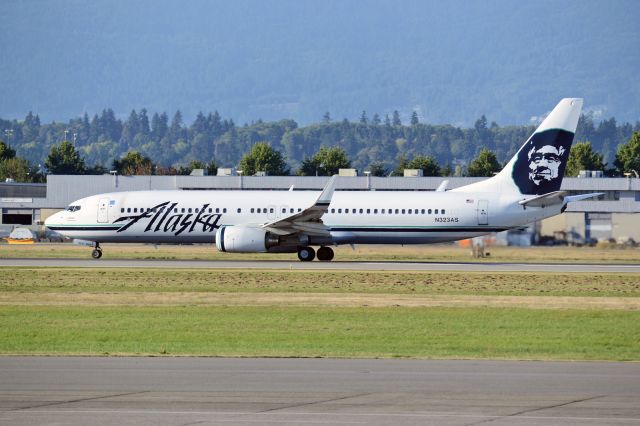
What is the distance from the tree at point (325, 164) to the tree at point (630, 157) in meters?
41.4

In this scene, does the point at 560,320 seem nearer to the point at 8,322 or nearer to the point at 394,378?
the point at 394,378

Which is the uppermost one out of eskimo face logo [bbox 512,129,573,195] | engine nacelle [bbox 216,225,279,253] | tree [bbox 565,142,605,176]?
tree [bbox 565,142,605,176]

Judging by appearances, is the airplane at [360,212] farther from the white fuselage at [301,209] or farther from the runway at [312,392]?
the runway at [312,392]

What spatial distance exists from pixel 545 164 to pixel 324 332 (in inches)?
1279

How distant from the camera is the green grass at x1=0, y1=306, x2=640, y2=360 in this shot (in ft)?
80.6

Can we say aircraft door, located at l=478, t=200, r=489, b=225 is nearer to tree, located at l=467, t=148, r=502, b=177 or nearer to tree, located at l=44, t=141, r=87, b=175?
tree, located at l=467, t=148, r=502, b=177

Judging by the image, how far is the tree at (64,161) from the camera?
175625mm

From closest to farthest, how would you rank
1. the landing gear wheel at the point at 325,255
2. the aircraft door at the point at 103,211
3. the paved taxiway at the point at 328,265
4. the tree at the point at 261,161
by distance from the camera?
1. the paved taxiway at the point at 328,265
2. the landing gear wheel at the point at 325,255
3. the aircraft door at the point at 103,211
4. the tree at the point at 261,161

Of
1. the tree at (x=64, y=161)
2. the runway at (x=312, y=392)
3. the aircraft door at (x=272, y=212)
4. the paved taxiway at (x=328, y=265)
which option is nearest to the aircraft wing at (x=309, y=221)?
the paved taxiway at (x=328, y=265)

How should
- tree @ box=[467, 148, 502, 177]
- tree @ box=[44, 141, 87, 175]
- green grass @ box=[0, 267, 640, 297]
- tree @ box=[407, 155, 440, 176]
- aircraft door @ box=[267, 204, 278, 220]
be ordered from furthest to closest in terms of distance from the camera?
tree @ box=[44, 141, 87, 175], tree @ box=[467, 148, 502, 177], tree @ box=[407, 155, 440, 176], aircraft door @ box=[267, 204, 278, 220], green grass @ box=[0, 267, 640, 297]

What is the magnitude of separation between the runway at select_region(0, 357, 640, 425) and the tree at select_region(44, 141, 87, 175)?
15620cm

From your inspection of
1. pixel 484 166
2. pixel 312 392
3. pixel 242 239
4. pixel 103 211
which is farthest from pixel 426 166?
pixel 312 392

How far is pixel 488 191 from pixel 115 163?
366 ft

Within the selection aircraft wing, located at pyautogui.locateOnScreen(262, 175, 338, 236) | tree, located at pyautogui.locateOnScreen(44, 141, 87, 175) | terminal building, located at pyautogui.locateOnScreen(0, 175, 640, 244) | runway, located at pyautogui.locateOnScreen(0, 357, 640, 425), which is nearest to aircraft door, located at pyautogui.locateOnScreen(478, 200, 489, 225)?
aircraft wing, located at pyautogui.locateOnScreen(262, 175, 338, 236)
